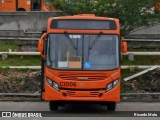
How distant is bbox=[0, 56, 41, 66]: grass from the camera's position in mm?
25969

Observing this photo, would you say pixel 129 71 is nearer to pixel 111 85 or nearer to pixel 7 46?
pixel 7 46

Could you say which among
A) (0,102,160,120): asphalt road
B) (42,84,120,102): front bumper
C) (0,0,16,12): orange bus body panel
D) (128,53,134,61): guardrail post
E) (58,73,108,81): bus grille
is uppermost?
(0,0,16,12): orange bus body panel

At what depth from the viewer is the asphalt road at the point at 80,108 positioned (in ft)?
56.6

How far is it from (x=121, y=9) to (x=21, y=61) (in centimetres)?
508

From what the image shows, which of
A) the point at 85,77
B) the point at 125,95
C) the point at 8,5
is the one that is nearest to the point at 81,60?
the point at 85,77

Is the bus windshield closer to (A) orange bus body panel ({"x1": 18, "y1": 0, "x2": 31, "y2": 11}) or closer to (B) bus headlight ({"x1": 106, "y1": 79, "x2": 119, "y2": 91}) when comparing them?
(B) bus headlight ({"x1": 106, "y1": 79, "x2": 119, "y2": 91})

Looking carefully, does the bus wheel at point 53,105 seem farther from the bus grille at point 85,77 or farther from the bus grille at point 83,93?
the bus grille at point 85,77

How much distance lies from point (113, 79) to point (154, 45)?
415 inches

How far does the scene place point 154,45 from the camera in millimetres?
27922

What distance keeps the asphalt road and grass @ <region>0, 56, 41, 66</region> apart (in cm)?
442

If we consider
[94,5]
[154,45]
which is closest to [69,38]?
[94,5]

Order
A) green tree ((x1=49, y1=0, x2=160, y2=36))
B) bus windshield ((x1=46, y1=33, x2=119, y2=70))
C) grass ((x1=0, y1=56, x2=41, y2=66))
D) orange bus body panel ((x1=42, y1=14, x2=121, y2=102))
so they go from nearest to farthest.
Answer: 1. orange bus body panel ((x1=42, y1=14, x2=121, y2=102))
2. bus windshield ((x1=46, y1=33, x2=119, y2=70))
3. green tree ((x1=49, y1=0, x2=160, y2=36))
4. grass ((x1=0, y1=56, x2=41, y2=66))

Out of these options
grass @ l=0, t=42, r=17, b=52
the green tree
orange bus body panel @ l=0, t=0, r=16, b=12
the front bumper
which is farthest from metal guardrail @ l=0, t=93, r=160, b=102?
orange bus body panel @ l=0, t=0, r=16, b=12

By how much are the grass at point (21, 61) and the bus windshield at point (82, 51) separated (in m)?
7.86
